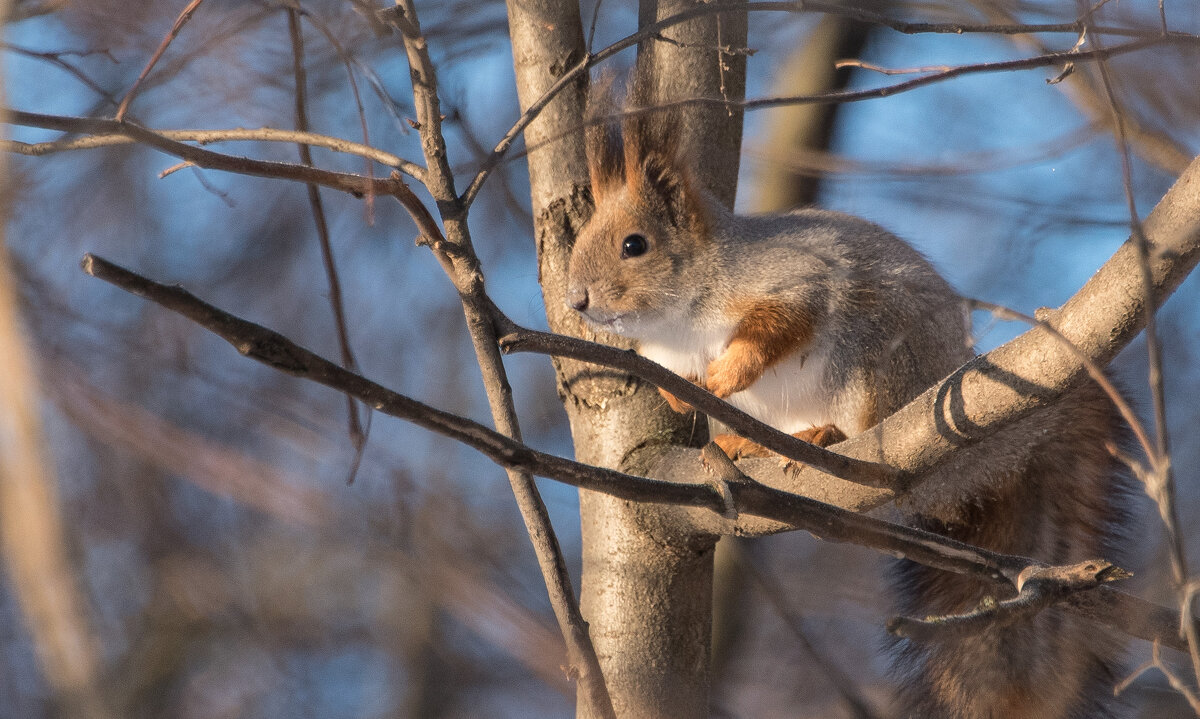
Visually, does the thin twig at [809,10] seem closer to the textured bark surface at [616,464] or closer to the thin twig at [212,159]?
the thin twig at [212,159]

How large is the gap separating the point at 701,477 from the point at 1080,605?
0.67 meters

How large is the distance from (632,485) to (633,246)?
1.25 m

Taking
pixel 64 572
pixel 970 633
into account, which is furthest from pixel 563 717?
pixel 64 572

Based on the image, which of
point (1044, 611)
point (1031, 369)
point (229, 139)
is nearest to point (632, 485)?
point (1031, 369)

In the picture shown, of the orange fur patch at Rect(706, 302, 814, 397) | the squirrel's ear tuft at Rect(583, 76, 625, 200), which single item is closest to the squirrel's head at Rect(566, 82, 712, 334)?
the squirrel's ear tuft at Rect(583, 76, 625, 200)

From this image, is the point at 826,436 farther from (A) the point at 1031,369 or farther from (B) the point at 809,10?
(B) the point at 809,10

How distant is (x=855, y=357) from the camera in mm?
1982

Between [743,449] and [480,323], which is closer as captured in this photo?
[480,323]

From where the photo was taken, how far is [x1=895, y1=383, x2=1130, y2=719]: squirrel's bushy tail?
185 cm

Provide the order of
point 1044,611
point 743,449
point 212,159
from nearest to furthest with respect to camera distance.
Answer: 1. point 212,159
2. point 1044,611
3. point 743,449

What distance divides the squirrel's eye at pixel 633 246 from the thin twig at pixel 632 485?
42.8 inches

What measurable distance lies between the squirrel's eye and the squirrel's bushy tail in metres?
0.86

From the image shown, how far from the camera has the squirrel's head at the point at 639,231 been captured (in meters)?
2.20

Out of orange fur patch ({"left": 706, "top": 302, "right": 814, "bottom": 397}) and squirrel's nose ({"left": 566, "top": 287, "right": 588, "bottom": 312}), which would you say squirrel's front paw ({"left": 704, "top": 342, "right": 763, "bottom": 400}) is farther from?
squirrel's nose ({"left": 566, "top": 287, "right": 588, "bottom": 312})
